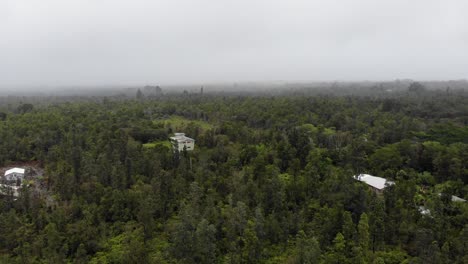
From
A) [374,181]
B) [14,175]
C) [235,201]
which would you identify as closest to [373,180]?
[374,181]

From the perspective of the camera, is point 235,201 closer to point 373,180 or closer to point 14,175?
point 373,180

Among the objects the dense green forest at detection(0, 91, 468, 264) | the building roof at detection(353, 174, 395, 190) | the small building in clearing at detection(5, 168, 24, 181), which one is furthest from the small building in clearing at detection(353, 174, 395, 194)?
the small building in clearing at detection(5, 168, 24, 181)

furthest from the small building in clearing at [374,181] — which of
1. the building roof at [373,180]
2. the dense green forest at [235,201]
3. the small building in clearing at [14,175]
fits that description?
the small building in clearing at [14,175]

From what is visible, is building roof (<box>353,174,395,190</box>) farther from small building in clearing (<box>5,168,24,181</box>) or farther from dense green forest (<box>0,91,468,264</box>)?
small building in clearing (<box>5,168,24,181</box>)

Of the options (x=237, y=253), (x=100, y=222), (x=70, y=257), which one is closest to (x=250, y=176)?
(x=237, y=253)

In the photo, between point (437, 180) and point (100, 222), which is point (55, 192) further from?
point (437, 180)
